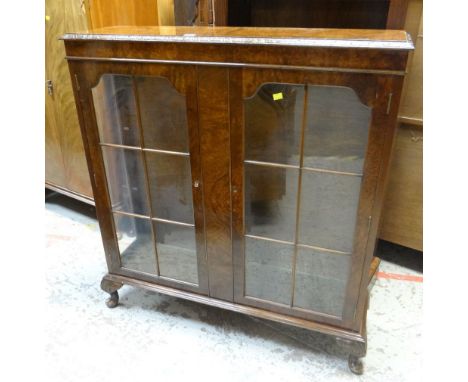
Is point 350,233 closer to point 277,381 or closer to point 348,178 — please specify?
point 348,178

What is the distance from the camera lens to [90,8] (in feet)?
4.61

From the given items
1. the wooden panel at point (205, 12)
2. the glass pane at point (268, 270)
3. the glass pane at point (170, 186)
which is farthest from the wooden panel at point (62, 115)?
the glass pane at point (268, 270)

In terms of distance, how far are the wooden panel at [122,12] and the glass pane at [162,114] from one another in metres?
0.51

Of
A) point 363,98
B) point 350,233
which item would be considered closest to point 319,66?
point 363,98

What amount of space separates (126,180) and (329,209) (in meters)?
0.65

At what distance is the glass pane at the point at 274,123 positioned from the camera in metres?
0.96

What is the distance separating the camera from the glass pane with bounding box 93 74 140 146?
43.4 inches

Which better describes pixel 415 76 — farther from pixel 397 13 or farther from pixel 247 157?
pixel 247 157

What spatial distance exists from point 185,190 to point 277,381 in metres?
0.65

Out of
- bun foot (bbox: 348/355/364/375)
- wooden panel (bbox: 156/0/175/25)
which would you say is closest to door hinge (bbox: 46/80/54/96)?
wooden panel (bbox: 156/0/175/25)

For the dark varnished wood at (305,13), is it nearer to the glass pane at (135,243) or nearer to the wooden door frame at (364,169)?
the wooden door frame at (364,169)

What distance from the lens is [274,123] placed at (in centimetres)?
101

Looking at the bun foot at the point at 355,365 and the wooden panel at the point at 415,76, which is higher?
the wooden panel at the point at 415,76

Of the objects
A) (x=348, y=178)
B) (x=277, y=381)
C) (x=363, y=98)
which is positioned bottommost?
(x=277, y=381)
